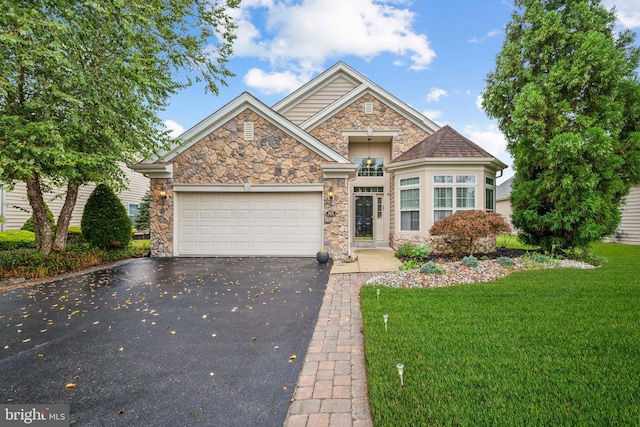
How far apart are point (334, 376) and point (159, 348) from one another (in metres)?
2.04

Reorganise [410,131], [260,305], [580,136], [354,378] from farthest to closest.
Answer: [410,131] → [580,136] → [260,305] → [354,378]

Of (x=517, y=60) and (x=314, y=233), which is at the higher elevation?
(x=517, y=60)

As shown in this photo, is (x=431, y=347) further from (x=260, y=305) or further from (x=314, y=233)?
(x=314, y=233)

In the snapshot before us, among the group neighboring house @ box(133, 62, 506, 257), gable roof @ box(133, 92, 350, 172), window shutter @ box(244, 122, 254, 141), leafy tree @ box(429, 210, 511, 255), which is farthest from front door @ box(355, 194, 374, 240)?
window shutter @ box(244, 122, 254, 141)

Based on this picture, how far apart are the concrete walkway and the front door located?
26.3 feet

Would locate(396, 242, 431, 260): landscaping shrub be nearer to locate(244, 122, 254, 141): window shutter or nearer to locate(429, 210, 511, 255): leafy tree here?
locate(429, 210, 511, 255): leafy tree

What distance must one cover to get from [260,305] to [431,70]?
46.2ft

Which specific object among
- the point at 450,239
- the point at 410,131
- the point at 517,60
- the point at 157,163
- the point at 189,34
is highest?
the point at 189,34

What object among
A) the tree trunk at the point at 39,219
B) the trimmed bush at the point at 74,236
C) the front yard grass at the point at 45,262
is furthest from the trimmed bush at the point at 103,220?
the trimmed bush at the point at 74,236

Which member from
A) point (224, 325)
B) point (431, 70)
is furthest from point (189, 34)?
point (224, 325)

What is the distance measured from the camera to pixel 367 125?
1241 cm

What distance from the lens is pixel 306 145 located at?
955 cm

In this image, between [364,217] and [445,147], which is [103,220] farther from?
[445,147]

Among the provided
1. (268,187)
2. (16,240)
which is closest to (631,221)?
(268,187)
